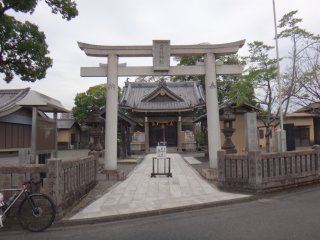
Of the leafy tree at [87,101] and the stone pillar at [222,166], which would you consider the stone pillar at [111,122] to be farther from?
the leafy tree at [87,101]

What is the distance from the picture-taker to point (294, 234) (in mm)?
5914

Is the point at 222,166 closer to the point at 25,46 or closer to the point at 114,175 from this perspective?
the point at 114,175

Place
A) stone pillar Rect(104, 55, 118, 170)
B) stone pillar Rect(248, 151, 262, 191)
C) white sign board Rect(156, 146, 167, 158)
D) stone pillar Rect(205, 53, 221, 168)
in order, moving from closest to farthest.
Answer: stone pillar Rect(248, 151, 262, 191), stone pillar Rect(104, 55, 118, 170), stone pillar Rect(205, 53, 221, 168), white sign board Rect(156, 146, 167, 158)

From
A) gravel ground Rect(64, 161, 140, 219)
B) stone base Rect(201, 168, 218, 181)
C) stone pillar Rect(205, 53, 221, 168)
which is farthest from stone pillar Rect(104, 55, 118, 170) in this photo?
stone pillar Rect(205, 53, 221, 168)

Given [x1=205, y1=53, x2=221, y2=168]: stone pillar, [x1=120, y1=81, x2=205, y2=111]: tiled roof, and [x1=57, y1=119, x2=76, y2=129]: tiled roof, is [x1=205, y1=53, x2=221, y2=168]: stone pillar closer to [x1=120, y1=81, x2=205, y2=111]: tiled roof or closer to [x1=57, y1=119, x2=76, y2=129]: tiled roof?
[x1=120, y1=81, x2=205, y2=111]: tiled roof

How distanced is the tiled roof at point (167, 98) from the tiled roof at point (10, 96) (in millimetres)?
15173

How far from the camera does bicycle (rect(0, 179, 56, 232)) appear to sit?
263 inches

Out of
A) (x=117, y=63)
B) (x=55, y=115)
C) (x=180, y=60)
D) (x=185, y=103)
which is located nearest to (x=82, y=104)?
(x=180, y=60)

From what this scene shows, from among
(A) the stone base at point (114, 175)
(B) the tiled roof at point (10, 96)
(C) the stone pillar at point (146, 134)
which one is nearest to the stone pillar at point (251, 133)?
(A) the stone base at point (114, 175)

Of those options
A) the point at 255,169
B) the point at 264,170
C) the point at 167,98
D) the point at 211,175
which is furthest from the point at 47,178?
the point at 167,98

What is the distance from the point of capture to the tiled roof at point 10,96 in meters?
19.7

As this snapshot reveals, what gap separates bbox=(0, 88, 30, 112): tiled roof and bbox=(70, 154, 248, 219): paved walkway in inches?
419

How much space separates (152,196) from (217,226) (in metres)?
3.59

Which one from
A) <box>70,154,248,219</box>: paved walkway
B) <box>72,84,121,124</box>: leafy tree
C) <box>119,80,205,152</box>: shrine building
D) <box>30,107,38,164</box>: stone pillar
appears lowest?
<box>70,154,248,219</box>: paved walkway
